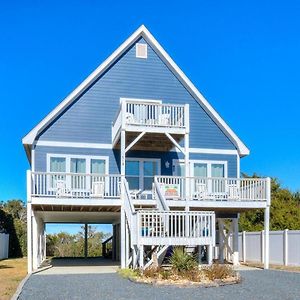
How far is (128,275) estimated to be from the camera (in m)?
17.0

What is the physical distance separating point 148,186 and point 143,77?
551cm

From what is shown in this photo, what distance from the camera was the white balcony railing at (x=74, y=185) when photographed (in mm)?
20703

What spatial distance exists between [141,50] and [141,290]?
14428 millimetres

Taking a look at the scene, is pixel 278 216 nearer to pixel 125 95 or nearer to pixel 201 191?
pixel 201 191

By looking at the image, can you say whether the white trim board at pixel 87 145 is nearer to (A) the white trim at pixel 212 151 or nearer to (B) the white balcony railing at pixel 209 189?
(A) the white trim at pixel 212 151

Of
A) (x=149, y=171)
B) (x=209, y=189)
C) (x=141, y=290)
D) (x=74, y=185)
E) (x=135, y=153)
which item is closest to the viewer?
(x=141, y=290)

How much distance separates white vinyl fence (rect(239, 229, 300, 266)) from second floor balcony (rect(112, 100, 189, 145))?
7.01 m

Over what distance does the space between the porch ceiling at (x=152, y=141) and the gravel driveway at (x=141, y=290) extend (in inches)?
297

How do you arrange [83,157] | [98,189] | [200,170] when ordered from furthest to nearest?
[200,170]
[83,157]
[98,189]

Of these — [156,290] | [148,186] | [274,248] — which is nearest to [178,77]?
[148,186]

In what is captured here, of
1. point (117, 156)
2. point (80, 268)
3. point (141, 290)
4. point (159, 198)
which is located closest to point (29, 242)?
point (80, 268)

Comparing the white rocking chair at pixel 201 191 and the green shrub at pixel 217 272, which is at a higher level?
the white rocking chair at pixel 201 191

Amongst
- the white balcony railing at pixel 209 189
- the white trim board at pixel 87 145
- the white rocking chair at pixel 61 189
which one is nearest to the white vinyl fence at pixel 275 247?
the white balcony railing at pixel 209 189

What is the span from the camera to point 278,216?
31.4 m
